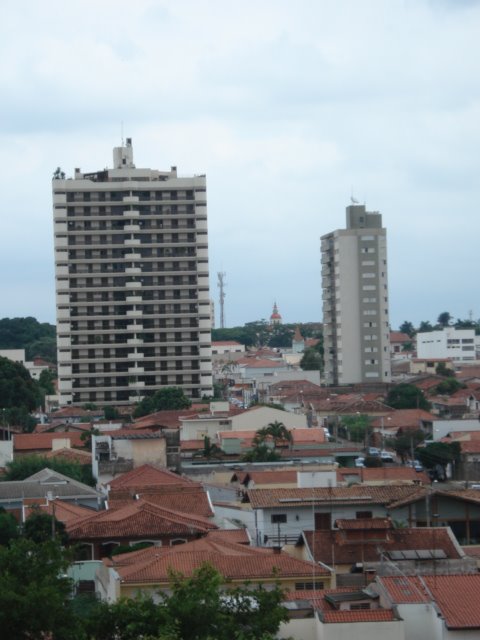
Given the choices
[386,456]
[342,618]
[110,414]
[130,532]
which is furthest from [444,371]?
[342,618]

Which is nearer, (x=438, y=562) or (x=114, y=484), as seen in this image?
(x=438, y=562)

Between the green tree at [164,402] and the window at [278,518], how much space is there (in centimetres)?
5004

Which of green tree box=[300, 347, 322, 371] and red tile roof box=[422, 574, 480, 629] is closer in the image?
red tile roof box=[422, 574, 480, 629]

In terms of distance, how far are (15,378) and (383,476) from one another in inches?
1417

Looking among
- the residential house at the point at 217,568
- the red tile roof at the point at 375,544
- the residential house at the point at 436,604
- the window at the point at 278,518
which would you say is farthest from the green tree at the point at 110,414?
the residential house at the point at 436,604

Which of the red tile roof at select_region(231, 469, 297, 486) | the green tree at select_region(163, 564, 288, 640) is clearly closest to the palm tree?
the red tile roof at select_region(231, 469, 297, 486)

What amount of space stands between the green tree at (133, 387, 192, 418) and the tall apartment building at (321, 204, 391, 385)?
19.6 metres

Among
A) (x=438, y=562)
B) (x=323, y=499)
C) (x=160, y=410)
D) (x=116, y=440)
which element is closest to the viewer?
(x=438, y=562)

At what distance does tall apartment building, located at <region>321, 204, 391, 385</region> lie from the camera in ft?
335

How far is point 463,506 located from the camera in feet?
118

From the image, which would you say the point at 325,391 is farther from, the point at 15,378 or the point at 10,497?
the point at 10,497

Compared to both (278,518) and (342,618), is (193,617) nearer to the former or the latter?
(342,618)

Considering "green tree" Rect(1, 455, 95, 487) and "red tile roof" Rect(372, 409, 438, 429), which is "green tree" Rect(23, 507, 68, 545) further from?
"red tile roof" Rect(372, 409, 438, 429)

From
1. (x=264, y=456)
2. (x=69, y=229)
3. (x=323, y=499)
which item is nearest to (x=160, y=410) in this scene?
(x=69, y=229)
